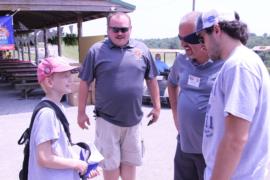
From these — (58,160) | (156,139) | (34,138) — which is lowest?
(156,139)

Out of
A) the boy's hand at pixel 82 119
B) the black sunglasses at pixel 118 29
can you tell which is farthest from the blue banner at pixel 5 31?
the black sunglasses at pixel 118 29

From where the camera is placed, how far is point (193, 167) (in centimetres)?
293

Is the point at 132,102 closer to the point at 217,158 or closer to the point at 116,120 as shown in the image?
the point at 116,120

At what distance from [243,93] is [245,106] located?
0.06 meters

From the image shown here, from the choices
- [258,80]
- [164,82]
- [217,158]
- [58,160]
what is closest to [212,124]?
[217,158]

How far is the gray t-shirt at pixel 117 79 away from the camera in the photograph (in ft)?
11.6

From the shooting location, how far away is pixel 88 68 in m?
3.65

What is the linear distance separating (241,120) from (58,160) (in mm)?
1115

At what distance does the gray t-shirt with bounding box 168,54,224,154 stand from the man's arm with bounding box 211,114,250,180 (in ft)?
2.97

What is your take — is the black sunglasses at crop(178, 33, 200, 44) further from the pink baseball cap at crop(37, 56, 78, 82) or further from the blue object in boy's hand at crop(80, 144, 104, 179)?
the blue object in boy's hand at crop(80, 144, 104, 179)

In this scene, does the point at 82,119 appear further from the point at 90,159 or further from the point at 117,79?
the point at 90,159

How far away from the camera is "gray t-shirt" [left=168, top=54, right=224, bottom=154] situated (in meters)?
2.69

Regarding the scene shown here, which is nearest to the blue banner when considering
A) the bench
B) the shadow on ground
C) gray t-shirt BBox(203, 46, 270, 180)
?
the shadow on ground

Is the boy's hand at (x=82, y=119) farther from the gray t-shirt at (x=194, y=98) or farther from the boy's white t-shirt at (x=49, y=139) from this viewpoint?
the boy's white t-shirt at (x=49, y=139)
